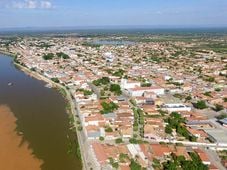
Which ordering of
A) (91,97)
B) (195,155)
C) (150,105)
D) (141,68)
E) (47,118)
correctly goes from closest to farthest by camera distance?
(195,155) → (47,118) → (150,105) → (91,97) → (141,68)

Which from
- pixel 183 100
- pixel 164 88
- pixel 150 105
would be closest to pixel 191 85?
pixel 164 88

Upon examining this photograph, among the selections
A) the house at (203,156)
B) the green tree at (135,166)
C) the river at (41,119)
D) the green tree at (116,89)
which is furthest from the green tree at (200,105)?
the green tree at (135,166)

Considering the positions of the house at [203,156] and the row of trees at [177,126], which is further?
the row of trees at [177,126]

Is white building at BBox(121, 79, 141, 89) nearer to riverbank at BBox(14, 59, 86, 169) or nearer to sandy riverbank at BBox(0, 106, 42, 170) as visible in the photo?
riverbank at BBox(14, 59, 86, 169)

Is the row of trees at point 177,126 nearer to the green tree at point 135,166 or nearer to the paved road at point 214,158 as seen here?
the paved road at point 214,158

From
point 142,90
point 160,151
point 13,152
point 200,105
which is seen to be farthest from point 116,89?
point 13,152

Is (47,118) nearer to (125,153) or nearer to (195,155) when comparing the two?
(125,153)

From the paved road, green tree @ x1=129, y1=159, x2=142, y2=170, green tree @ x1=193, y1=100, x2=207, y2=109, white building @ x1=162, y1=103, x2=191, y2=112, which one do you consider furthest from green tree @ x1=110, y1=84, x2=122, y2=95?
green tree @ x1=129, y1=159, x2=142, y2=170
